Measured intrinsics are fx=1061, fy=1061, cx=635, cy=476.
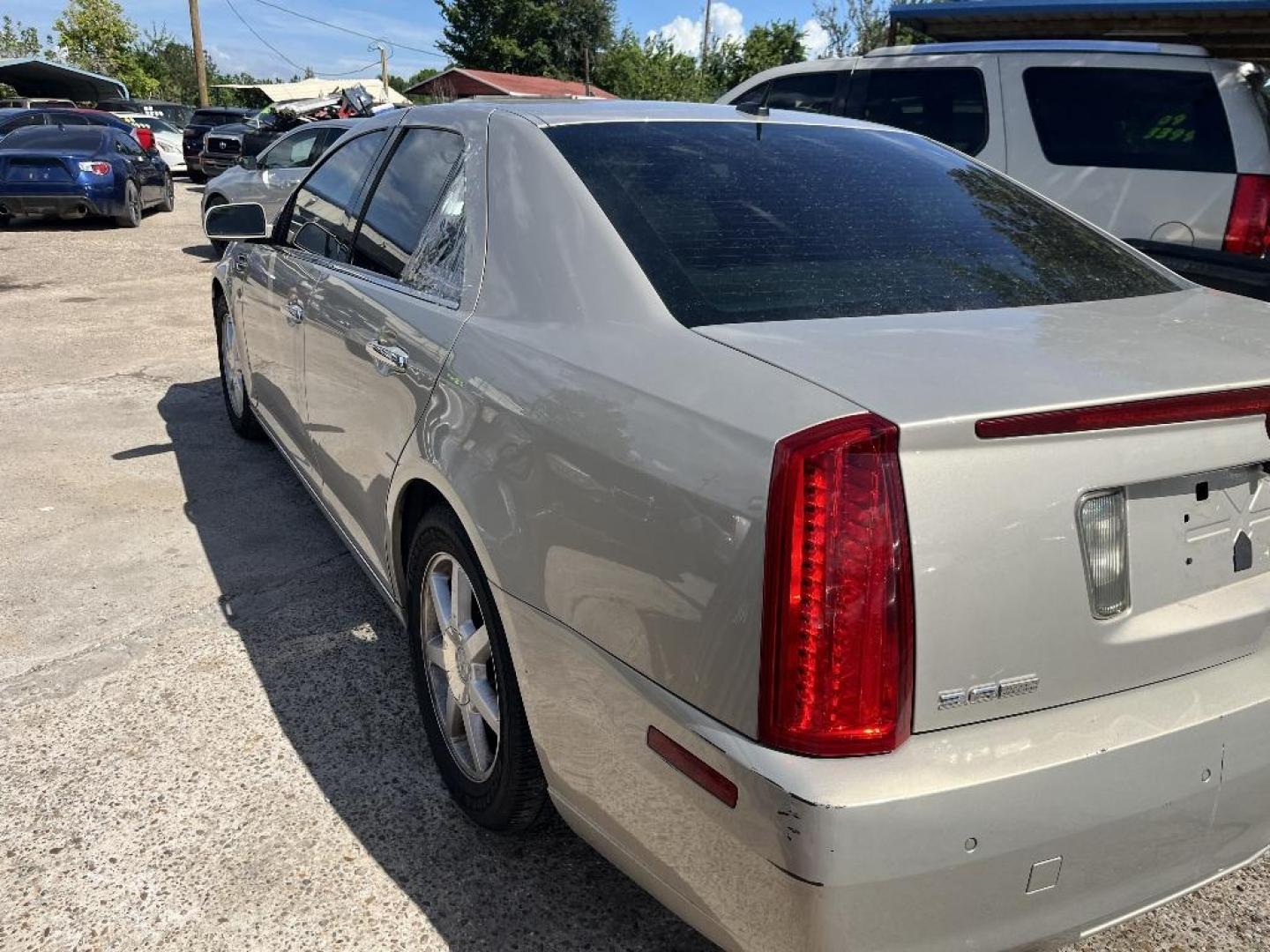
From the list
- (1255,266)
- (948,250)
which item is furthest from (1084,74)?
(948,250)

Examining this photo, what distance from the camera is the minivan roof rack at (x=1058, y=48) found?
560 cm

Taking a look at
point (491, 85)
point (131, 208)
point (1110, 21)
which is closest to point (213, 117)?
point (131, 208)

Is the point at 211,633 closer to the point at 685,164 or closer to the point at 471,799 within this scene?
the point at 471,799

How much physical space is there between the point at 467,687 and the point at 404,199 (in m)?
1.47

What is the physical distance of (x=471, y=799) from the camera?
2523 mm

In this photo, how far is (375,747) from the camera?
2939 millimetres

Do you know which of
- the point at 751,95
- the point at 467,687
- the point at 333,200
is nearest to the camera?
the point at 467,687

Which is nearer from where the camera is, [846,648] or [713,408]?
[846,648]

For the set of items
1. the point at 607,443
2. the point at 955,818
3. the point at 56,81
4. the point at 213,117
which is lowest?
the point at 955,818

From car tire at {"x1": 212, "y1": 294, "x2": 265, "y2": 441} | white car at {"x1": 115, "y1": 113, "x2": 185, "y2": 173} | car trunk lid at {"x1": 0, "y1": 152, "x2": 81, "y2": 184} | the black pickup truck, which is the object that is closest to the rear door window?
the black pickup truck

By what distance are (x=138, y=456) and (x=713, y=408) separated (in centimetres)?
455

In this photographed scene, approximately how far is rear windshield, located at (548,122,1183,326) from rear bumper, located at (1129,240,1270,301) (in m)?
1.31

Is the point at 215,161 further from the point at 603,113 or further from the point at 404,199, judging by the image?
the point at 603,113

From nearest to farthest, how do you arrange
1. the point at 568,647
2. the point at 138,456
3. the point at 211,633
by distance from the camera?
the point at 568,647, the point at 211,633, the point at 138,456
